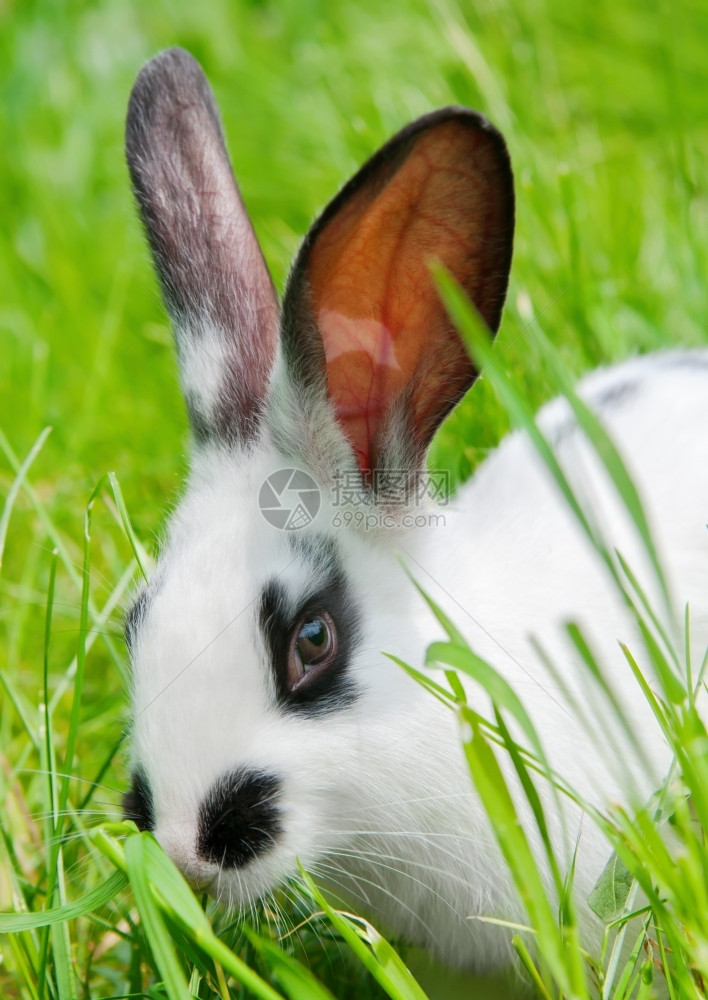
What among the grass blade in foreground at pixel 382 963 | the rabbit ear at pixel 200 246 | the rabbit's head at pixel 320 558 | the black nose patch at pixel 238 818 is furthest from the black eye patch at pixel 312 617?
the rabbit ear at pixel 200 246

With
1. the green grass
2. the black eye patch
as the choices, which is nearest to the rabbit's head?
the black eye patch

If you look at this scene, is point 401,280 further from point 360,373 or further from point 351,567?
point 351,567

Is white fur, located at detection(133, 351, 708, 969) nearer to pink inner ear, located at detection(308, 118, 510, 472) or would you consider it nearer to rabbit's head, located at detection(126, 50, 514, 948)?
rabbit's head, located at detection(126, 50, 514, 948)

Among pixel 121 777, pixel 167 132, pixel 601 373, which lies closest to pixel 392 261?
pixel 167 132

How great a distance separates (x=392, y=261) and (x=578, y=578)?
797 millimetres

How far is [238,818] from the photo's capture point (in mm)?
2146

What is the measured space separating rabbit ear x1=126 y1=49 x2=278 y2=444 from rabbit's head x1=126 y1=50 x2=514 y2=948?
2 cm

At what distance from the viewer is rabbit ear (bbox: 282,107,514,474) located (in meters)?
2.24

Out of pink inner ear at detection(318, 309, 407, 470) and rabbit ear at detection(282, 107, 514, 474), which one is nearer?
rabbit ear at detection(282, 107, 514, 474)

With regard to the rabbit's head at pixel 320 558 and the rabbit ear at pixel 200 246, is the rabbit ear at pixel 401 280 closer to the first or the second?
the rabbit's head at pixel 320 558

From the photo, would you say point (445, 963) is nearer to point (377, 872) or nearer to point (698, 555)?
point (377, 872)

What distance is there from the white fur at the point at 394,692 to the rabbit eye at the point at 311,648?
55 millimetres

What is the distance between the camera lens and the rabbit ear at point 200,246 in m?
2.78

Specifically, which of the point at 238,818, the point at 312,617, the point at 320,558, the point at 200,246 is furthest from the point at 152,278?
the point at 238,818
